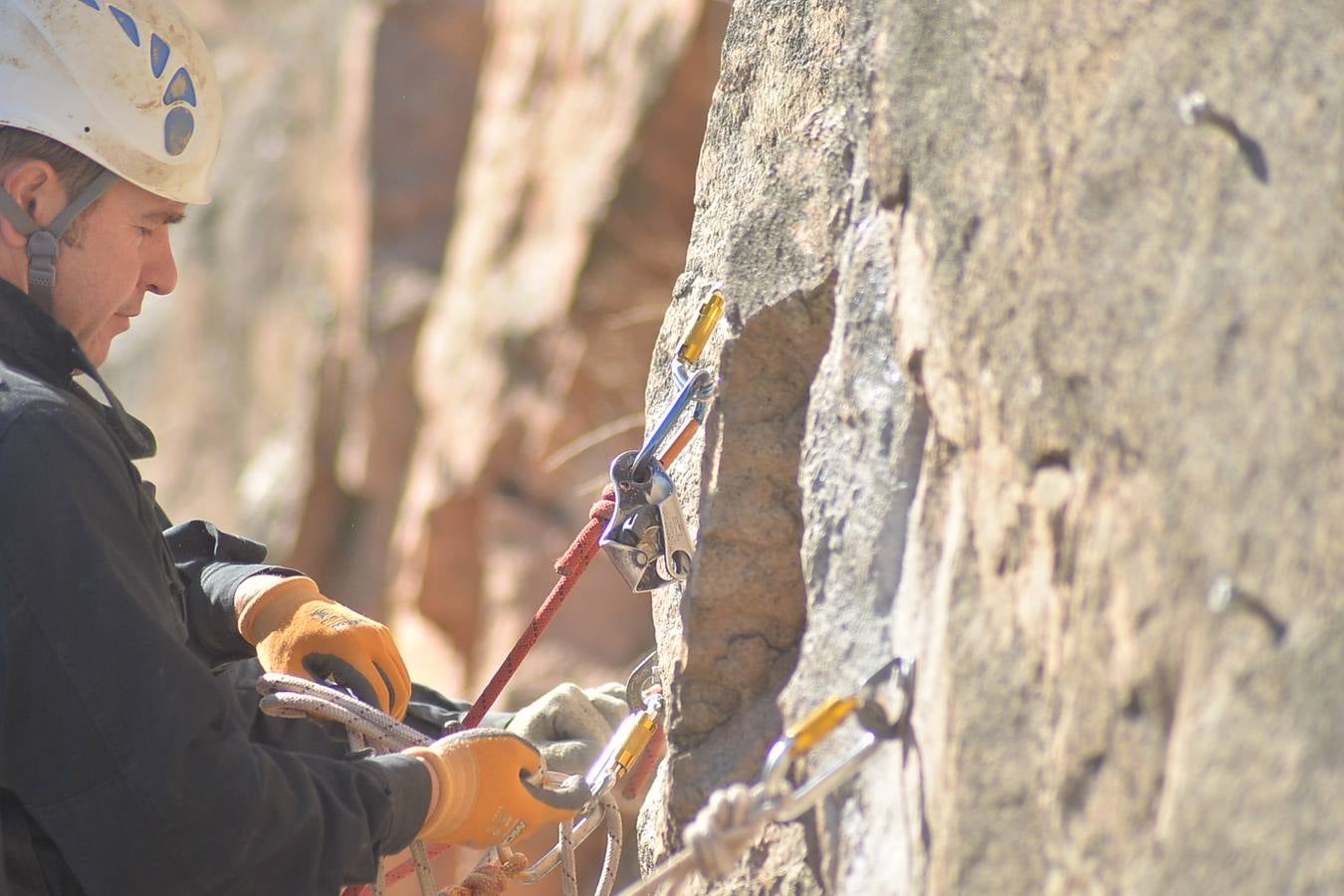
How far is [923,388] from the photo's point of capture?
128 cm

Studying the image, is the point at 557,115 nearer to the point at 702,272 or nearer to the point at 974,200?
the point at 702,272

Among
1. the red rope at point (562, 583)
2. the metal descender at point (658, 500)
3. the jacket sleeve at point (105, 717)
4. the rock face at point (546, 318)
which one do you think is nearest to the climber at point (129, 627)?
the jacket sleeve at point (105, 717)

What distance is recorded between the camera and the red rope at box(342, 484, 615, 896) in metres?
1.85

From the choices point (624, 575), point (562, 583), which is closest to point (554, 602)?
point (562, 583)

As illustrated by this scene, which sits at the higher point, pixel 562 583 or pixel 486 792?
pixel 562 583

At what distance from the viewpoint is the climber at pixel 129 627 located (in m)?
1.42

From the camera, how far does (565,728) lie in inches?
85.9

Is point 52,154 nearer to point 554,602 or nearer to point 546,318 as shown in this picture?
point 554,602

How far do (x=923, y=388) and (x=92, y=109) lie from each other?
1.25m

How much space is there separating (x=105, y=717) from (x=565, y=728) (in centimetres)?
90

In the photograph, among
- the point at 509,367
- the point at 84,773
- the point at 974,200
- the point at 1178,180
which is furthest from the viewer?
the point at 509,367

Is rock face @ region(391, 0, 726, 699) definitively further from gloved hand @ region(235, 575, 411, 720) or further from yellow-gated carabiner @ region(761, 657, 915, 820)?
yellow-gated carabiner @ region(761, 657, 915, 820)

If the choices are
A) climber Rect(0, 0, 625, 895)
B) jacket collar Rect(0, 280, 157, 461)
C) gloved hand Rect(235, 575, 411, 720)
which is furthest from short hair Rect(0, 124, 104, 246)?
gloved hand Rect(235, 575, 411, 720)

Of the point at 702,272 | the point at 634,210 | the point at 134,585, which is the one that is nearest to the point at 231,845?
the point at 134,585
